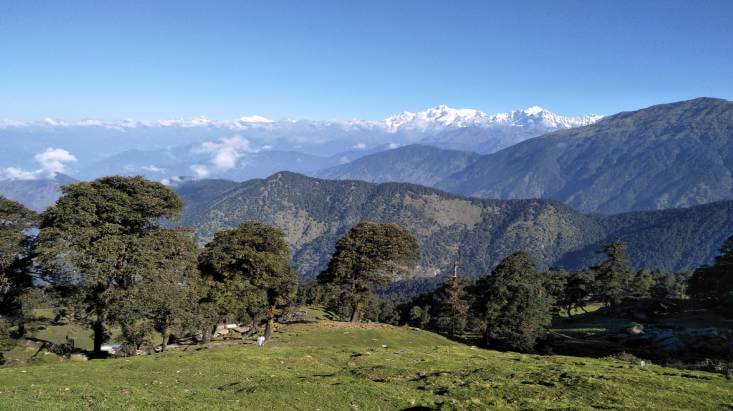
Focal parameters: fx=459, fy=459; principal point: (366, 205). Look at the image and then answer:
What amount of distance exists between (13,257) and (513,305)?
6114cm

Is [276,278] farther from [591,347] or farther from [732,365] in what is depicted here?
[591,347]

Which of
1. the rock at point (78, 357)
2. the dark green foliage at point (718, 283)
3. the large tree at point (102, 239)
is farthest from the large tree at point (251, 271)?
the dark green foliage at point (718, 283)

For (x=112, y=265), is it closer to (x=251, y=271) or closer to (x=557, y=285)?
(x=251, y=271)

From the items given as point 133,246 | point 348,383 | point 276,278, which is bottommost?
point 348,383

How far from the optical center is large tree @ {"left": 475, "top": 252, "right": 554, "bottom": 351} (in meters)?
67.3

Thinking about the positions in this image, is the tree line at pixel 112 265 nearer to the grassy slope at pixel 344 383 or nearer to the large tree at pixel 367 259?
the grassy slope at pixel 344 383

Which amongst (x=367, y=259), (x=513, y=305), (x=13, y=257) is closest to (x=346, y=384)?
(x=13, y=257)

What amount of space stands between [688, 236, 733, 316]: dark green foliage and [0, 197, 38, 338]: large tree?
370 ft

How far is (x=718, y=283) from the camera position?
320 ft

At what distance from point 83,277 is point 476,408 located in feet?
121

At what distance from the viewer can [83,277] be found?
41.3m

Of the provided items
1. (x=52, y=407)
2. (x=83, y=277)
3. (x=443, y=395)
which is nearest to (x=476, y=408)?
(x=443, y=395)

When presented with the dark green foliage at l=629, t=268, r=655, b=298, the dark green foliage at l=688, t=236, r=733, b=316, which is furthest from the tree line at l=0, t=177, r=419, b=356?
the dark green foliage at l=629, t=268, r=655, b=298

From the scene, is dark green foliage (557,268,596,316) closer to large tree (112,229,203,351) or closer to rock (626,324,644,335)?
rock (626,324,644,335)
